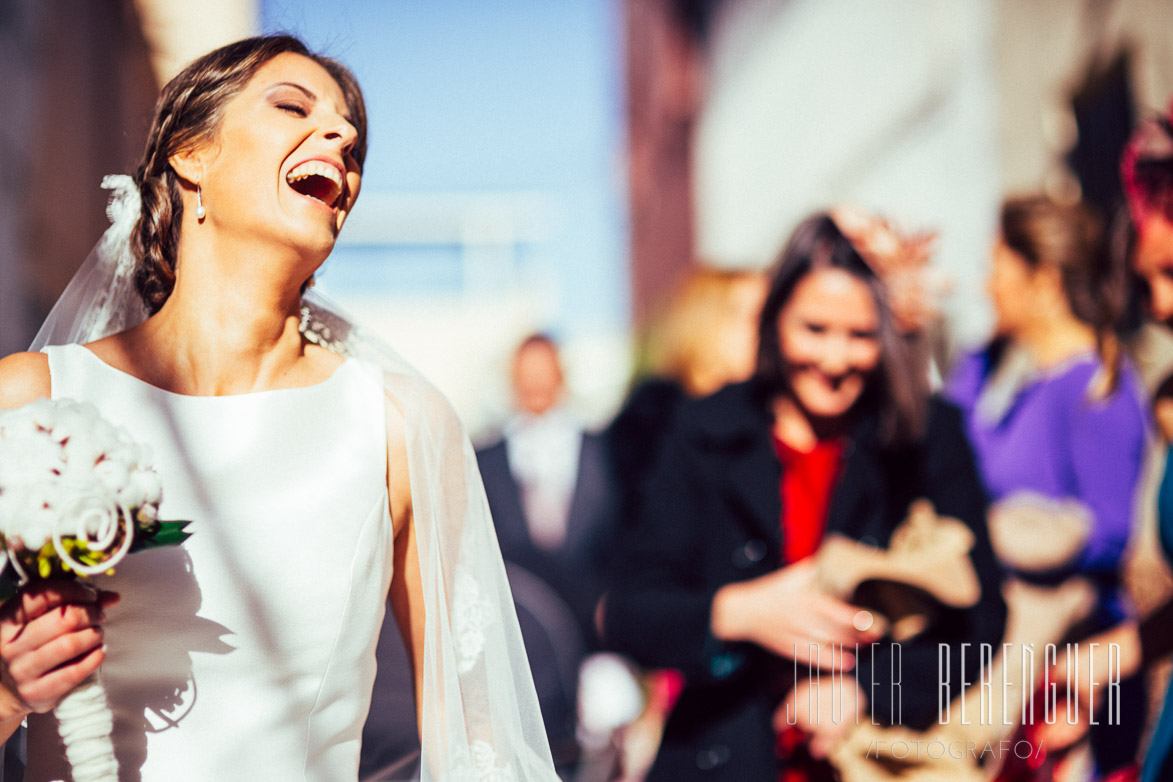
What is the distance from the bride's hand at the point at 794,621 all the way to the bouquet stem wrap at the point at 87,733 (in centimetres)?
120

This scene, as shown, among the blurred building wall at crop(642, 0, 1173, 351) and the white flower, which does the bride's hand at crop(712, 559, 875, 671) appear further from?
the blurred building wall at crop(642, 0, 1173, 351)

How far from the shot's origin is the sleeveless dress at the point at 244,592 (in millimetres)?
→ 1439

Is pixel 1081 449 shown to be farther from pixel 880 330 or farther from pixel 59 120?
pixel 59 120

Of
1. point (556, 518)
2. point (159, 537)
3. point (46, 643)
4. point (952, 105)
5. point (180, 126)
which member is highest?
point (952, 105)

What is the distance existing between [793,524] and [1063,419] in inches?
51.0

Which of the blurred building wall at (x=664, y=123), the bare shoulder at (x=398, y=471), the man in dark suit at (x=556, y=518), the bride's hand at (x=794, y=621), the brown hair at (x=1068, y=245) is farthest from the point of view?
the blurred building wall at (x=664, y=123)

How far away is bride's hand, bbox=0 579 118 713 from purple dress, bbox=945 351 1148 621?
2473 mm

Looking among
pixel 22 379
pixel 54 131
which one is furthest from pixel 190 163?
pixel 54 131

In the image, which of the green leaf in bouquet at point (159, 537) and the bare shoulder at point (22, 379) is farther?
the bare shoulder at point (22, 379)

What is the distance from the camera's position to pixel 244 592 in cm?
149

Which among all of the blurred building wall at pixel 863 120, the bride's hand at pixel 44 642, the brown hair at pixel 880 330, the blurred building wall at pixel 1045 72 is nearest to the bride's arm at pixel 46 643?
the bride's hand at pixel 44 642

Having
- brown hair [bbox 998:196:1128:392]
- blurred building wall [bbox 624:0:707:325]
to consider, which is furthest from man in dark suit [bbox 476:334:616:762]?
blurred building wall [bbox 624:0:707:325]

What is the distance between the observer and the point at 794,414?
235cm

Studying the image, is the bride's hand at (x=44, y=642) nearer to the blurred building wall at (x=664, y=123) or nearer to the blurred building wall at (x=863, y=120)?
the blurred building wall at (x=863, y=120)
